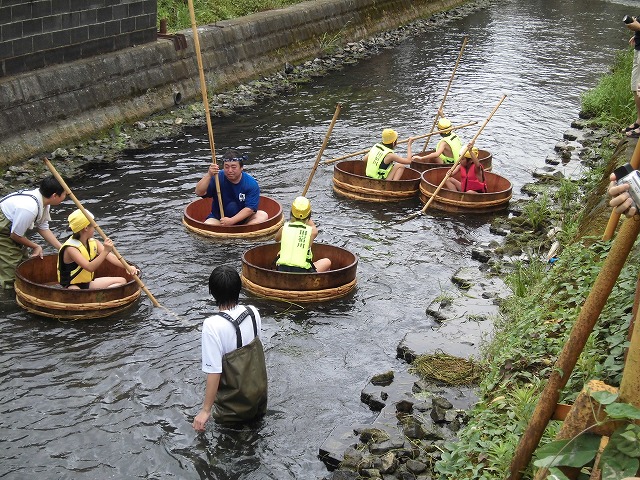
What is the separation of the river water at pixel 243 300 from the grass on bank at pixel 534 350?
1336 millimetres

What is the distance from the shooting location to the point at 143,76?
19922mm

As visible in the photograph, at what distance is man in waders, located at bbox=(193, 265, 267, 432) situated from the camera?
7.77 m

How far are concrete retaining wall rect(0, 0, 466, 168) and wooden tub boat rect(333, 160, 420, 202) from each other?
5.74 m

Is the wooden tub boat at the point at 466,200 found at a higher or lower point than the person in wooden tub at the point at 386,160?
lower

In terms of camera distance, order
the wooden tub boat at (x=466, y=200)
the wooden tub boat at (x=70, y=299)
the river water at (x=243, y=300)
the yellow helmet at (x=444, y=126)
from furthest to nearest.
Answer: the yellow helmet at (x=444, y=126) < the wooden tub boat at (x=466, y=200) < the wooden tub boat at (x=70, y=299) < the river water at (x=243, y=300)

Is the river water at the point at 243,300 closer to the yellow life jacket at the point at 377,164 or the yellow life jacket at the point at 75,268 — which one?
the yellow life jacket at the point at 75,268

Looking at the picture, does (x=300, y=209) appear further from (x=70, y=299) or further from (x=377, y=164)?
(x=377, y=164)

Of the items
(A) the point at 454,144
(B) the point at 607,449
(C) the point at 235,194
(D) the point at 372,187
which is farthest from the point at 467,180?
(B) the point at 607,449

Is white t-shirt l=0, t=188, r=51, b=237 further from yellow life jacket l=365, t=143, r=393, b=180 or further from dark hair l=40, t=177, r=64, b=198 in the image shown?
yellow life jacket l=365, t=143, r=393, b=180

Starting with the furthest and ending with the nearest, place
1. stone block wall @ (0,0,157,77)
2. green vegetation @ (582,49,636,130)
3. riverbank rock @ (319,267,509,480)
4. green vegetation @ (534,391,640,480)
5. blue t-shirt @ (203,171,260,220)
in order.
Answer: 1. green vegetation @ (582,49,636,130)
2. stone block wall @ (0,0,157,77)
3. blue t-shirt @ (203,171,260,220)
4. riverbank rock @ (319,267,509,480)
5. green vegetation @ (534,391,640,480)

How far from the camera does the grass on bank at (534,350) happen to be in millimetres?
6676

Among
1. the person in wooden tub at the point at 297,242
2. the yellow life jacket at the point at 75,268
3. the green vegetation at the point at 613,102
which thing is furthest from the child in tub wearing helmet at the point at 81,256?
the green vegetation at the point at 613,102

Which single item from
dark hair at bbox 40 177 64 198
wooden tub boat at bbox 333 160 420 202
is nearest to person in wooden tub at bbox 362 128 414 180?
wooden tub boat at bbox 333 160 420 202

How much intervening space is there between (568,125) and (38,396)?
55.0 ft
